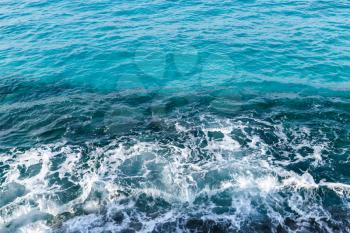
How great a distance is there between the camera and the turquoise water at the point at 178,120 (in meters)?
18.6

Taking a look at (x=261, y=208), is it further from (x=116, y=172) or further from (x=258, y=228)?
(x=116, y=172)

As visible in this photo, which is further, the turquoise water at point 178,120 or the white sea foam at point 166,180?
the turquoise water at point 178,120

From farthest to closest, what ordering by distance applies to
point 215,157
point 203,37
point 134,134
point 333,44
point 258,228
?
point 203,37
point 333,44
point 134,134
point 215,157
point 258,228

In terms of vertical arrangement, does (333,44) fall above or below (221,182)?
above

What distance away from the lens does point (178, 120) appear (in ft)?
85.5

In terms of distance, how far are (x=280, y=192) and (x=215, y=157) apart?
499 cm

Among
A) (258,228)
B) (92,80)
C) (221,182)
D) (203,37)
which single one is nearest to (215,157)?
(221,182)

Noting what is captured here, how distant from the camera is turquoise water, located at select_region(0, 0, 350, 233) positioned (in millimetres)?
18625

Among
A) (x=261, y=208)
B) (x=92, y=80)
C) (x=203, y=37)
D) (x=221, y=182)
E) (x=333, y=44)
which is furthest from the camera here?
(x=203, y=37)

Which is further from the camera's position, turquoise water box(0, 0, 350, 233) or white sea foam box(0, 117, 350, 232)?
→ turquoise water box(0, 0, 350, 233)

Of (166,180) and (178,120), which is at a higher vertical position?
(178,120)

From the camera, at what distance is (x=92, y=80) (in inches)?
1229

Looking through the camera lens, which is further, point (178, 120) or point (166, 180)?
point (178, 120)

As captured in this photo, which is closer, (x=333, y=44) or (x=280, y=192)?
(x=280, y=192)
